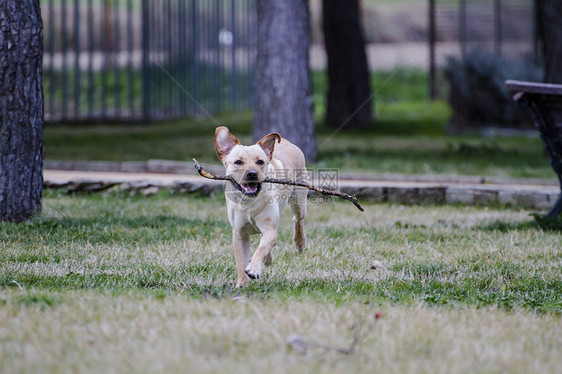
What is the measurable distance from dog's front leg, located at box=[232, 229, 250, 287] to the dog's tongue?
36 cm

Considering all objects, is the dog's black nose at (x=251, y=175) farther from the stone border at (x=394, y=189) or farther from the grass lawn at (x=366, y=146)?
the grass lawn at (x=366, y=146)

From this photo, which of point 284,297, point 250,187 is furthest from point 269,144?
point 284,297

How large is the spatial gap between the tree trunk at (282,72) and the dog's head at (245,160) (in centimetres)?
500

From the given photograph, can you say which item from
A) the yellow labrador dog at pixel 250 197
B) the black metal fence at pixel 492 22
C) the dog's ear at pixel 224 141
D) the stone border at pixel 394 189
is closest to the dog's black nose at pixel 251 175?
the yellow labrador dog at pixel 250 197

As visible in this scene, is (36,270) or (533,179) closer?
(36,270)

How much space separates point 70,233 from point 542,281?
12.0 feet

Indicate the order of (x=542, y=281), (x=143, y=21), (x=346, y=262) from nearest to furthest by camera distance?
1. (x=542, y=281)
2. (x=346, y=262)
3. (x=143, y=21)

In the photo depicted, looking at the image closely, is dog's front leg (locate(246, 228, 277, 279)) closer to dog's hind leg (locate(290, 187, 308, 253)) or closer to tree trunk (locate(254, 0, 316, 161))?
dog's hind leg (locate(290, 187, 308, 253))

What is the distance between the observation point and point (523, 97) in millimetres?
6445

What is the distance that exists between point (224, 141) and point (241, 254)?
74 cm

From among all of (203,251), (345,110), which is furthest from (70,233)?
(345,110)

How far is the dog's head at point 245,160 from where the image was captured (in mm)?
4477

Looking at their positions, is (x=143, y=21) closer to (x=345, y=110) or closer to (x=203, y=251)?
(x=345, y=110)

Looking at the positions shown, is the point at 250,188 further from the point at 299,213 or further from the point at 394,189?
the point at 394,189
